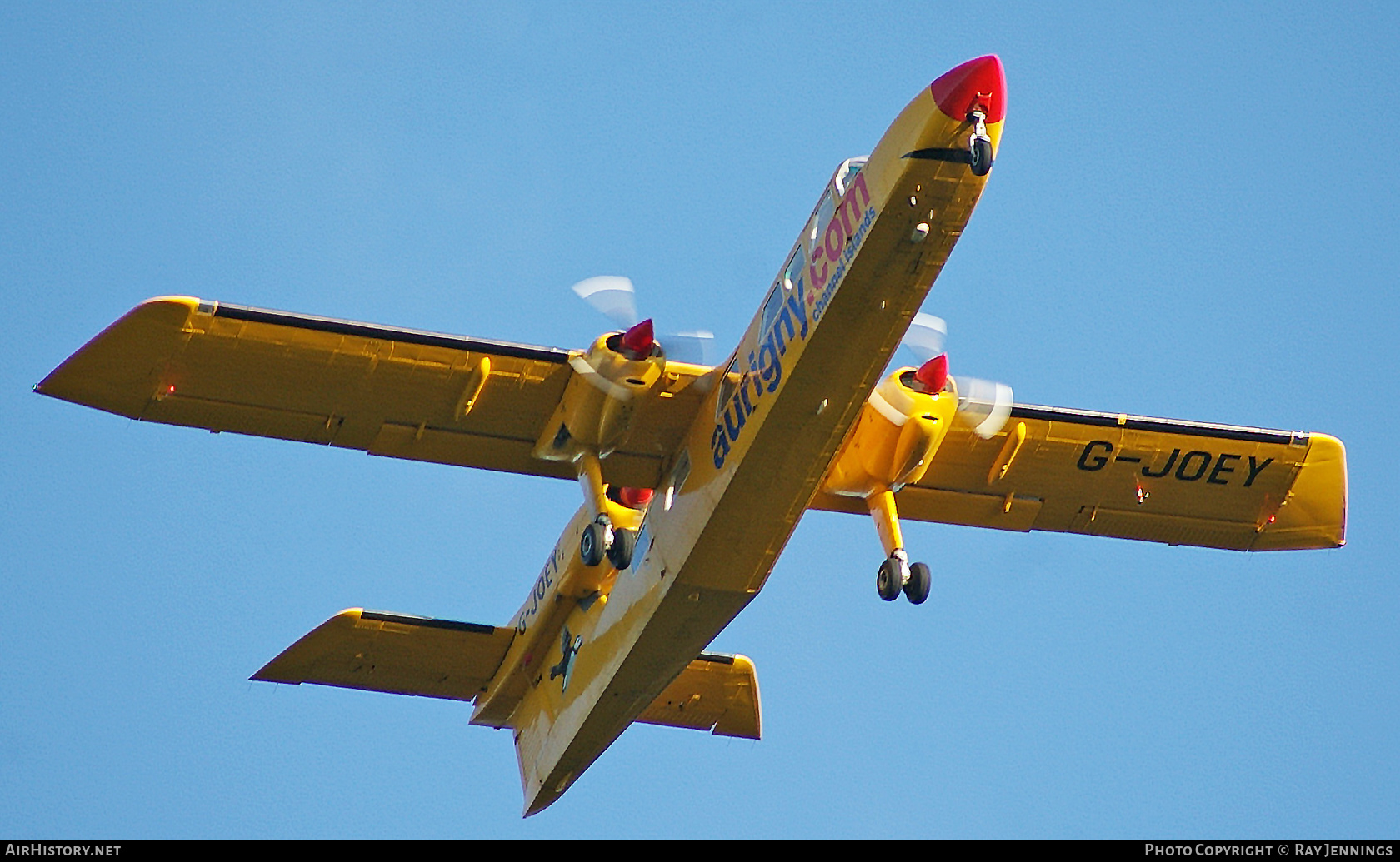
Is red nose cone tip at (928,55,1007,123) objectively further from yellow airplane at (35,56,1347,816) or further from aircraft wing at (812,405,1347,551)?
aircraft wing at (812,405,1347,551)

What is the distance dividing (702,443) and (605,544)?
4.68 feet

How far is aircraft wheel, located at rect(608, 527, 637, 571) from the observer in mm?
19734

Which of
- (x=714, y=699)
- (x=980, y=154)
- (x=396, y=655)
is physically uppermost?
(x=980, y=154)

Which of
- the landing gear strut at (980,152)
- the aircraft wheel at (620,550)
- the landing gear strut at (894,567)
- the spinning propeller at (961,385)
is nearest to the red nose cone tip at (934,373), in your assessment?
the spinning propeller at (961,385)

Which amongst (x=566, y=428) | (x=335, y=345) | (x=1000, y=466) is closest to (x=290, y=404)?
(x=335, y=345)

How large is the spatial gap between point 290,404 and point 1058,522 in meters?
8.84

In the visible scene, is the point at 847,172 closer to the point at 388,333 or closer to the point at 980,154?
the point at 980,154

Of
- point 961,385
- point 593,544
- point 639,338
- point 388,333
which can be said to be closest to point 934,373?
point 961,385

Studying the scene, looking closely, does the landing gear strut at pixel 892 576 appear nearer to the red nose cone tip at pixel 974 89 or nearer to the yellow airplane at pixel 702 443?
the yellow airplane at pixel 702 443

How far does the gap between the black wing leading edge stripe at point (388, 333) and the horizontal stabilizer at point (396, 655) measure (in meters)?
4.64

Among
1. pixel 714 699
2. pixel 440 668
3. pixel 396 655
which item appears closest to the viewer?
pixel 396 655

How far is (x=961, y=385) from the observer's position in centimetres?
2030

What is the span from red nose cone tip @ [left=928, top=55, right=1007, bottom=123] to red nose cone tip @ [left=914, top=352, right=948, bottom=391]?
3836mm

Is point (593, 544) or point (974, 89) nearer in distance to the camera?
point (974, 89)
